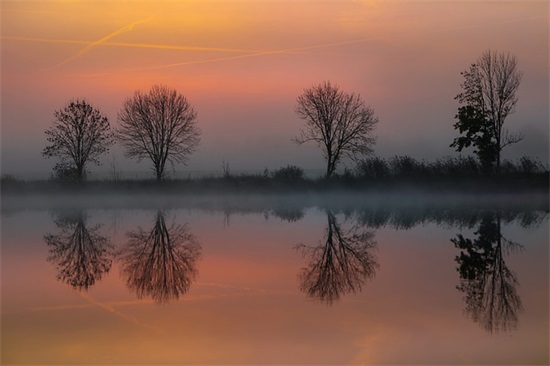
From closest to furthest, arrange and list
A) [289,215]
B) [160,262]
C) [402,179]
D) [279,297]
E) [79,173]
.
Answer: [279,297] < [160,262] < [289,215] < [402,179] < [79,173]

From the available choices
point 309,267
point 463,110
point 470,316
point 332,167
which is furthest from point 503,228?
point 332,167

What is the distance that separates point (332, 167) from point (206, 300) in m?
34.6

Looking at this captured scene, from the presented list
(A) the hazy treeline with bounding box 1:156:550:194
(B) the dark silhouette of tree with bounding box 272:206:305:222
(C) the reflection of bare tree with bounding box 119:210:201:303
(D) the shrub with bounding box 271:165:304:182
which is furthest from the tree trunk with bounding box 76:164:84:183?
(C) the reflection of bare tree with bounding box 119:210:201:303

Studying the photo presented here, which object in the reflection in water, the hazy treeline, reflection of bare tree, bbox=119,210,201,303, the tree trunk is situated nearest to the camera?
the reflection in water

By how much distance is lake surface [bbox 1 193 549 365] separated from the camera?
21.8 feet

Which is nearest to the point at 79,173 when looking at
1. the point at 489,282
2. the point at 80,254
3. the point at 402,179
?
the point at 402,179

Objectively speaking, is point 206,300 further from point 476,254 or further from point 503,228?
point 503,228

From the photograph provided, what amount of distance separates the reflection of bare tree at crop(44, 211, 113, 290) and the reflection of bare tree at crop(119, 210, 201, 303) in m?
0.40

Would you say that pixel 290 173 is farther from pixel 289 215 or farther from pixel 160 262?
pixel 160 262

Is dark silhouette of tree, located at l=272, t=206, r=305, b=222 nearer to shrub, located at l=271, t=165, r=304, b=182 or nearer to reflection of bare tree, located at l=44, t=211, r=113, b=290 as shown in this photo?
reflection of bare tree, located at l=44, t=211, r=113, b=290

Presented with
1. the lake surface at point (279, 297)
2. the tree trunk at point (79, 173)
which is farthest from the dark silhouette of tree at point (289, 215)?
the tree trunk at point (79, 173)

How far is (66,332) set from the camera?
739cm

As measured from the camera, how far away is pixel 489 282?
9.79m

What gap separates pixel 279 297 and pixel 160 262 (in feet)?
12.0
